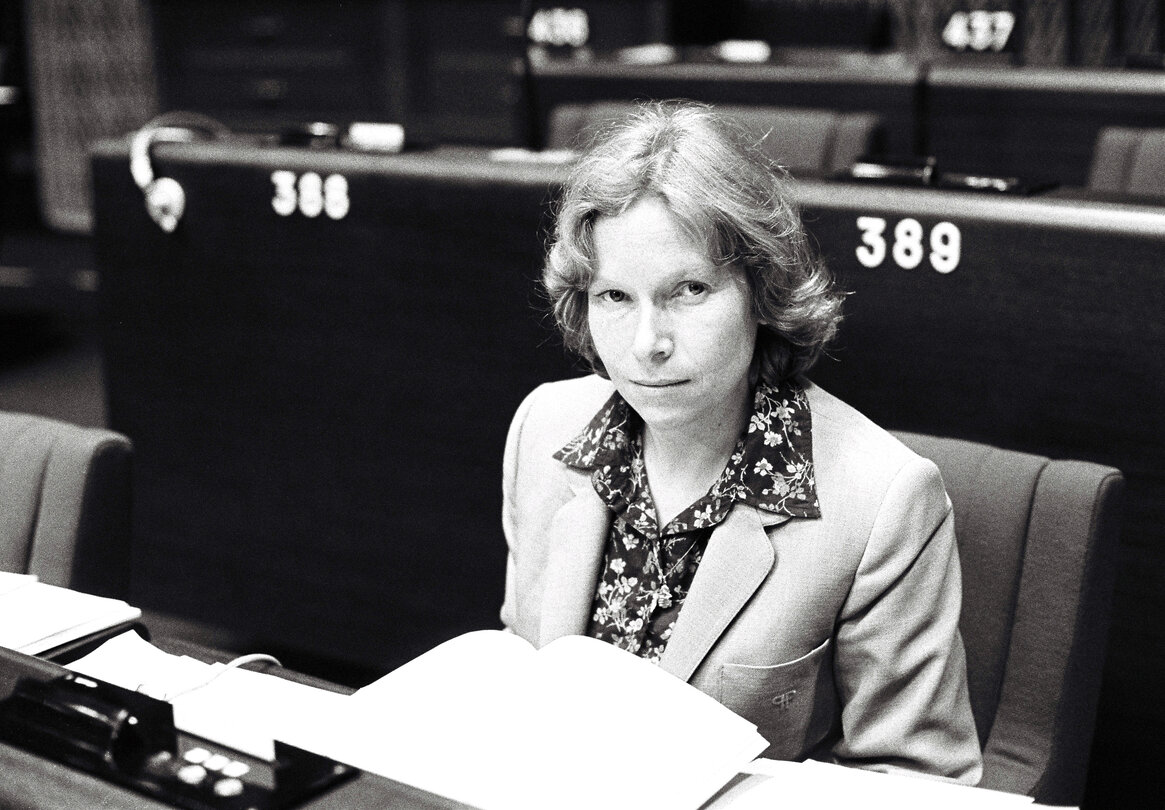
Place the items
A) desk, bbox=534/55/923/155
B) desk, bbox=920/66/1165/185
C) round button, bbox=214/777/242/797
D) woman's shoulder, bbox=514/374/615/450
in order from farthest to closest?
desk, bbox=534/55/923/155
desk, bbox=920/66/1165/185
woman's shoulder, bbox=514/374/615/450
round button, bbox=214/777/242/797

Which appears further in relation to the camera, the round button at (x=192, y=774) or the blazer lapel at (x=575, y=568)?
the blazer lapel at (x=575, y=568)

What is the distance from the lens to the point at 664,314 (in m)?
1.33

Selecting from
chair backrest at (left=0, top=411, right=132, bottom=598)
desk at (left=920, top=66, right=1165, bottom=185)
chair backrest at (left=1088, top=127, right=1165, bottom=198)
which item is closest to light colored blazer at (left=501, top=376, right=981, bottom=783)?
chair backrest at (left=0, top=411, right=132, bottom=598)

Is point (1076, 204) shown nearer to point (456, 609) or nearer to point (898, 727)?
point (898, 727)

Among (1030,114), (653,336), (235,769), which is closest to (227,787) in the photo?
(235,769)

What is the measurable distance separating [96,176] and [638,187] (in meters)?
1.83

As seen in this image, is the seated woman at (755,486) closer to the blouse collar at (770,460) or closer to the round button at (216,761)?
the blouse collar at (770,460)

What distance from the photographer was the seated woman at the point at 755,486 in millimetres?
1319

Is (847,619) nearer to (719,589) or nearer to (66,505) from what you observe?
(719,589)

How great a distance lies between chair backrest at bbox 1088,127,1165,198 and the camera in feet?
10.0

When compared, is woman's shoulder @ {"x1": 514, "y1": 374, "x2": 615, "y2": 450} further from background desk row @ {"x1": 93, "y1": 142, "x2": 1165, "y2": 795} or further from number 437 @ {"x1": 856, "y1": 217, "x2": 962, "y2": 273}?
number 437 @ {"x1": 856, "y1": 217, "x2": 962, "y2": 273}

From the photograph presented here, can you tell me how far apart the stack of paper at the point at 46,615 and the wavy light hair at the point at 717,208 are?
0.57m

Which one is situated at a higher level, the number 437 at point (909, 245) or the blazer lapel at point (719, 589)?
the number 437 at point (909, 245)

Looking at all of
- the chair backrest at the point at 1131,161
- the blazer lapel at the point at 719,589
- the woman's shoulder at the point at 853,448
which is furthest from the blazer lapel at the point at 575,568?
the chair backrest at the point at 1131,161
